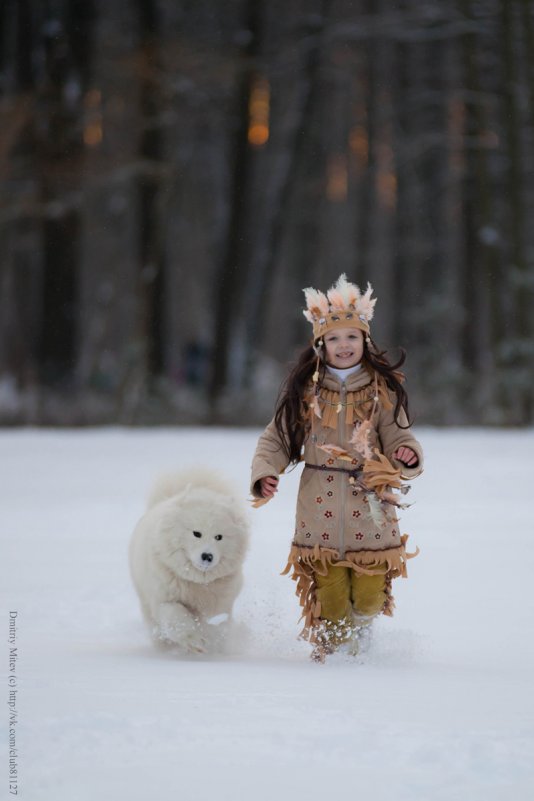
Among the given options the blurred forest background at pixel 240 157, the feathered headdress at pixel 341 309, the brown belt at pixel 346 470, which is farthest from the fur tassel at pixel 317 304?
the blurred forest background at pixel 240 157

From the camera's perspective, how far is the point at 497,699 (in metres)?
4.20

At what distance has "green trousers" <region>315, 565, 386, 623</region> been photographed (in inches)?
209

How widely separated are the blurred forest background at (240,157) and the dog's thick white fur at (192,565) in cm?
1222

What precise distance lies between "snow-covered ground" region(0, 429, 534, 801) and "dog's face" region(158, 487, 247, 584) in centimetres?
40

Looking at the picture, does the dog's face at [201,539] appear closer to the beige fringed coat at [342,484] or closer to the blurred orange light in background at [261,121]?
the beige fringed coat at [342,484]

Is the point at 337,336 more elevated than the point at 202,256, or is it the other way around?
the point at 202,256

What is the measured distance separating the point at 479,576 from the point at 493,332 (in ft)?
40.0

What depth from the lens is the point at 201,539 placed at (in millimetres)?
5379

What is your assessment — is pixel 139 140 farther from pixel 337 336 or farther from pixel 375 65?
pixel 337 336

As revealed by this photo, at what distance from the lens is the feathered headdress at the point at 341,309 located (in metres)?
5.42

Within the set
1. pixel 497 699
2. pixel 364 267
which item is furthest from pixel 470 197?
pixel 497 699

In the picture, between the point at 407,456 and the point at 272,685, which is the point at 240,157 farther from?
the point at 272,685

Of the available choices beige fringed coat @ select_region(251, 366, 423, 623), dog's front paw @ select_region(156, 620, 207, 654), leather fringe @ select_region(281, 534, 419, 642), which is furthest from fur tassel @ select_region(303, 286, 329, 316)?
dog's front paw @ select_region(156, 620, 207, 654)

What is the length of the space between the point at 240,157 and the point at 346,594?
15023mm
